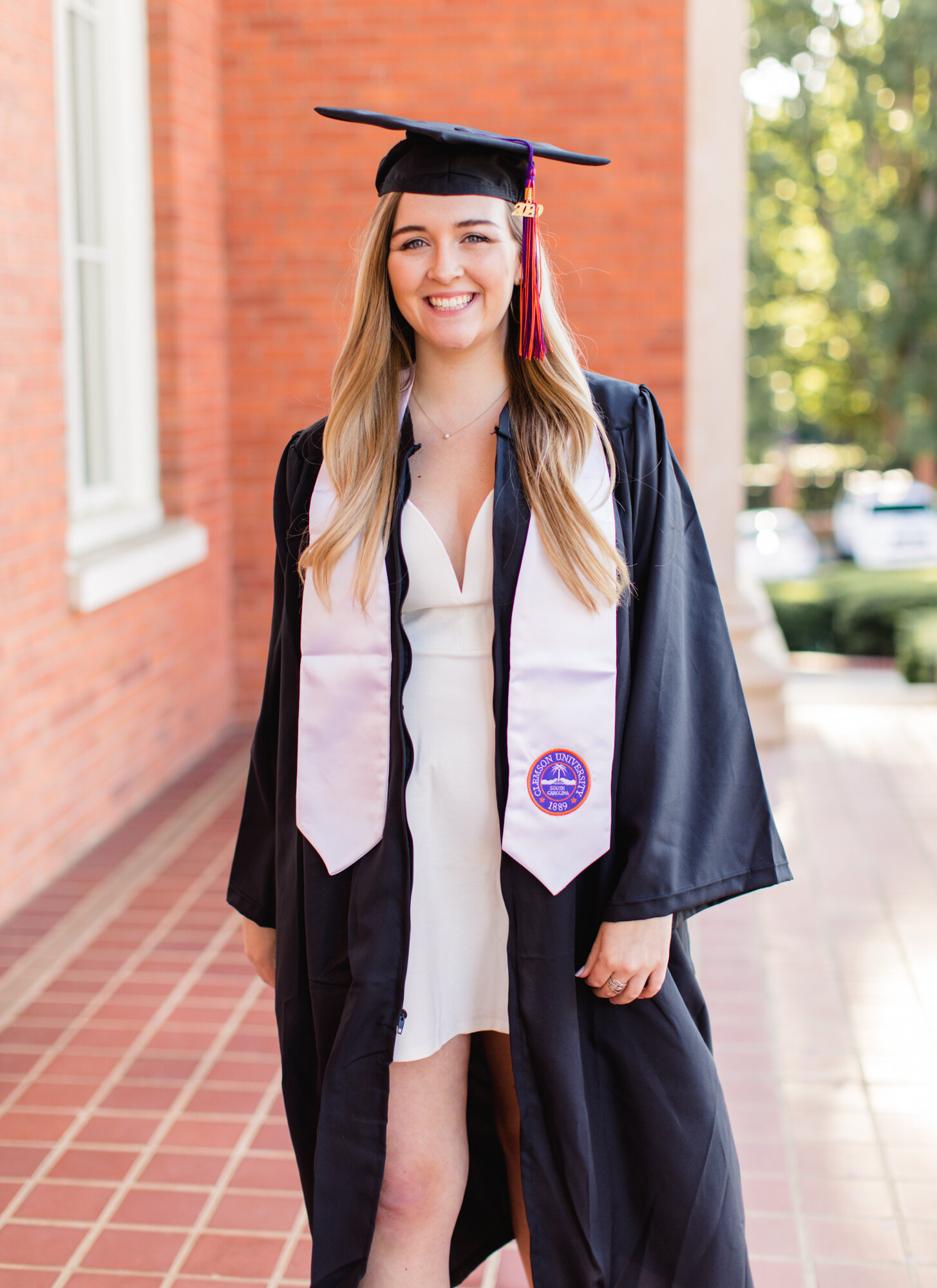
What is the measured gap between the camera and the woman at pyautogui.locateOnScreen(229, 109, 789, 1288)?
1.89 m

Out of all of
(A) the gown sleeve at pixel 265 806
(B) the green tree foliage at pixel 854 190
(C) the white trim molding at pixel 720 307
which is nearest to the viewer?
(A) the gown sleeve at pixel 265 806

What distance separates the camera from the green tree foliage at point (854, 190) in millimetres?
21016

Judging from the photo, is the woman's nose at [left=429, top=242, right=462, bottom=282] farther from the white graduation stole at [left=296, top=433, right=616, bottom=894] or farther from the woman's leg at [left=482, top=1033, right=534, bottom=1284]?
the woman's leg at [left=482, top=1033, right=534, bottom=1284]

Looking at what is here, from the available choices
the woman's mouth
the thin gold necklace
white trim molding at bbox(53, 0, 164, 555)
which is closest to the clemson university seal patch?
the thin gold necklace

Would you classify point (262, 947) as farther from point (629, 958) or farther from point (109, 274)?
point (109, 274)

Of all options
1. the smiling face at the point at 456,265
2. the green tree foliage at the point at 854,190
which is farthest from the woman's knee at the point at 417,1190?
the green tree foliage at the point at 854,190

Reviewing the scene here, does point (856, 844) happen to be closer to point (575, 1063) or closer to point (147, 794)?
point (147, 794)

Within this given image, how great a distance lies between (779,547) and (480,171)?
2220 centimetres

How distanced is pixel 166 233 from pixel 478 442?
4.49m

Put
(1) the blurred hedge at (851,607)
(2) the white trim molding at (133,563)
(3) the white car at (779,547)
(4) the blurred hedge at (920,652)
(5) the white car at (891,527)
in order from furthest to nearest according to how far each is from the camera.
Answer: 1. (5) the white car at (891,527)
2. (3) the white car at (779,547)
3. (1) the blurred hedge at (851,607)
4. (4) the blurred hedge at (920,652)
5. (2) the white trim molding at (133,563)

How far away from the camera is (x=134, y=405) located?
19.5 feet

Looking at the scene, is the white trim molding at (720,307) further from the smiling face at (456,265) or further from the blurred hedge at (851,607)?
the blurred hedge at (851,607)

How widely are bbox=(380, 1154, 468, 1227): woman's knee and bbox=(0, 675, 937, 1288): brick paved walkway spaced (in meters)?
0.76

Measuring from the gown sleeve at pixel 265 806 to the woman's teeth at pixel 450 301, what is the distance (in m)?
0.34
